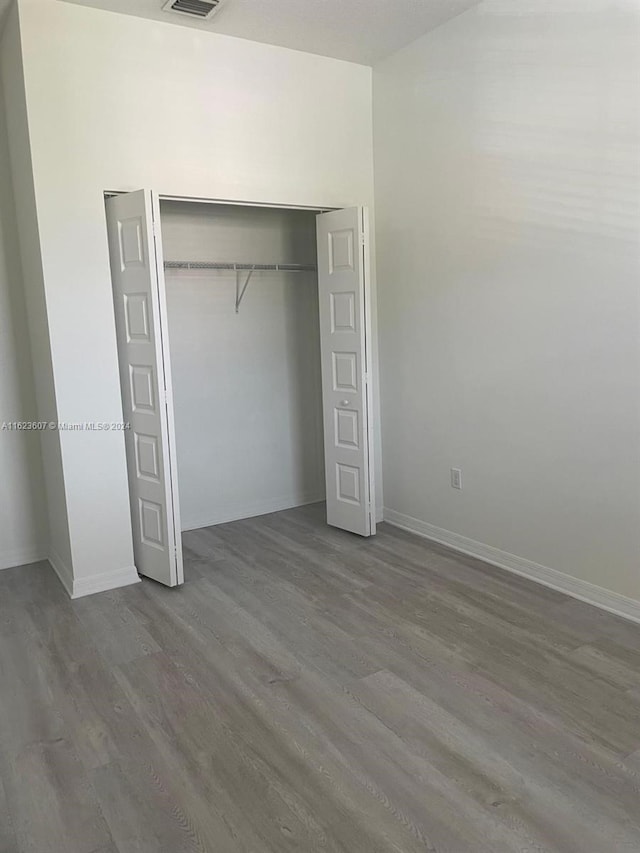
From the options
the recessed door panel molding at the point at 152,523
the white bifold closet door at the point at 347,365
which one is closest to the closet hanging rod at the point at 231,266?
the white bifold closet door at the point at 347,365

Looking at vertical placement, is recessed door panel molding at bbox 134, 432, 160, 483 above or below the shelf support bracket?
below

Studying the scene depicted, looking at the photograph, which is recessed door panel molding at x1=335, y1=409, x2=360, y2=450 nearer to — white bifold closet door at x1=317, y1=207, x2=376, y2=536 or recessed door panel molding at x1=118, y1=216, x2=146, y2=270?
white bifold closet door at x1=317, y1=207, x2=376, y2=536

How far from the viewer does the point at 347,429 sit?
14.4 feet

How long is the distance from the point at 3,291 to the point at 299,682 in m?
2.88

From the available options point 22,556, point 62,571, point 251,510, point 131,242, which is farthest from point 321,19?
point 22,556

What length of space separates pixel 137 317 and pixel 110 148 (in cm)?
90

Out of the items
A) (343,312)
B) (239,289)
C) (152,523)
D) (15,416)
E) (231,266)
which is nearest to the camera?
(152,523)

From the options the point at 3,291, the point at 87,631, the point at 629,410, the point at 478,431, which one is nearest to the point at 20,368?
the point at 3,291

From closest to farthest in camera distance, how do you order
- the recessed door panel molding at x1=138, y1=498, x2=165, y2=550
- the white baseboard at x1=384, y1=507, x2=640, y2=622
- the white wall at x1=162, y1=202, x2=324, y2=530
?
→ the white baseboard at x1=384, y1=507, x2=640, y2=622 → the recessed door panel molding at x1=138, y1=498, x2=165, y2=550 → the white wall at x1=162, y1=202, x2=324, y2=530

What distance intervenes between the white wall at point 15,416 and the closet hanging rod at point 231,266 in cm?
96

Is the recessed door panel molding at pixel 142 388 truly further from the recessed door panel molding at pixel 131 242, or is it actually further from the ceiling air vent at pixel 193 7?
the ceiling air vent at pixel 193 7

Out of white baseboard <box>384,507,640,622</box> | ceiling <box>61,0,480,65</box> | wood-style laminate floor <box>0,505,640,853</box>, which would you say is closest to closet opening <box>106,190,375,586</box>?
white baseboard <box>384,507,640,622</box>

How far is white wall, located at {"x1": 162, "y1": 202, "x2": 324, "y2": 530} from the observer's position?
15.1ft

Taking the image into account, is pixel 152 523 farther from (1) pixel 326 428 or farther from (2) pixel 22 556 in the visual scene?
(1) pixel 326 428
